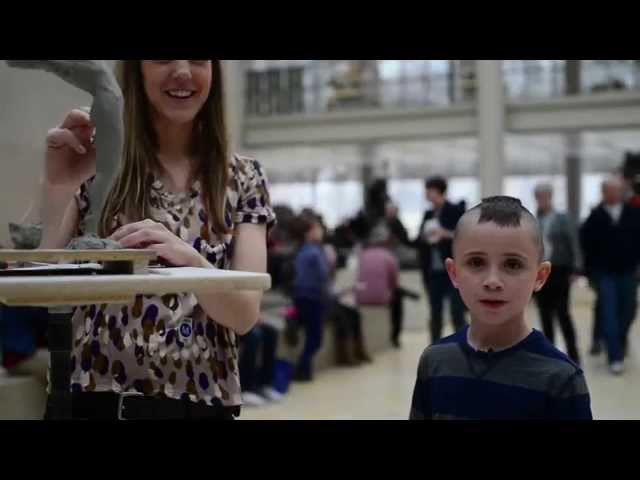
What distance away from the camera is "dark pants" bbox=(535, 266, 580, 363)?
466cm

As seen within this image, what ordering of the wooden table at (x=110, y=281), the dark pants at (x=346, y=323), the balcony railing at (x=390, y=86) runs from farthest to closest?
the balcony railing at (x=390, y=86) → the dark pants at (x=346, y=323) → the wooden table at (x=110, y=281)

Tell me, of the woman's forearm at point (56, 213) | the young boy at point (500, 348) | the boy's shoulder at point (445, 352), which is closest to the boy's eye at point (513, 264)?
the young boy at point (500, 348)

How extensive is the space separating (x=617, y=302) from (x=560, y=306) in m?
0.80

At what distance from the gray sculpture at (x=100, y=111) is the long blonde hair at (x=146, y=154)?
0.08 ft

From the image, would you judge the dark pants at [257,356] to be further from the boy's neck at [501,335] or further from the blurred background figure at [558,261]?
the boy's neck at [501,335]

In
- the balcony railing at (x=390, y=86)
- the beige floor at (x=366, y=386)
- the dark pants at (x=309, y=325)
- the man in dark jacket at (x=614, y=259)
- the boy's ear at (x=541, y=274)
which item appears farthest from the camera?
the balcony railing at (x=390, y=86)

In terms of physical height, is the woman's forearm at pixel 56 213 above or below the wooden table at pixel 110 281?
above

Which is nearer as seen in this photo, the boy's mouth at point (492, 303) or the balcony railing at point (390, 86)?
the boy's mouth at point (492, 303)

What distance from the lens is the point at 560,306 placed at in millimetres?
4898

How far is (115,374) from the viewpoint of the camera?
106 cm

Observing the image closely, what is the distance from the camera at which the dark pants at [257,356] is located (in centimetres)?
468
